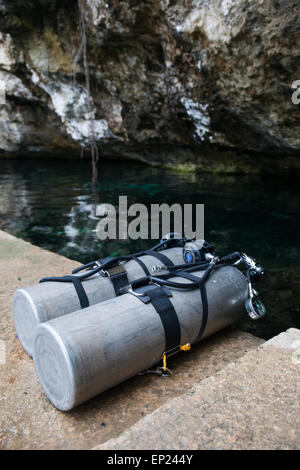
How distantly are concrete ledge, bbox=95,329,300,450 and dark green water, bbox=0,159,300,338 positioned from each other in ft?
5.12

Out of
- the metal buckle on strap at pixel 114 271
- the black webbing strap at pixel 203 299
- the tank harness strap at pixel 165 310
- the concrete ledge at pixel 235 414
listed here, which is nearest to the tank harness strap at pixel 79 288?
the metal buckle on strap at pixel 114 271

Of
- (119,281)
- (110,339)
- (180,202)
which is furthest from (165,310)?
(180,202)

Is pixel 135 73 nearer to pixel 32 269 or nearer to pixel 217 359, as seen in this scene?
pixel 32 269

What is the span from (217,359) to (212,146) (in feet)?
31.5

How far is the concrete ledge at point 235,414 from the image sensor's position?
5.59ft

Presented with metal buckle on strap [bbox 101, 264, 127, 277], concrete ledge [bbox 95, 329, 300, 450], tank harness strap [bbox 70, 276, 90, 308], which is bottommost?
concrete ledge [bbox 95, 329, 300, 450]

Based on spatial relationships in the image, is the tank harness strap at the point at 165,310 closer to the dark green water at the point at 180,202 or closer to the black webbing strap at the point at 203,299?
the black webbing strap at the point at 203,299

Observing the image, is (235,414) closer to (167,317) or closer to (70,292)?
(167,317)

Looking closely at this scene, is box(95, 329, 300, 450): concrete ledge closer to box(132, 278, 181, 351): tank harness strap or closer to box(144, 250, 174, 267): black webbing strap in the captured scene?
box(132, 278, 181, 351): tank harness strap

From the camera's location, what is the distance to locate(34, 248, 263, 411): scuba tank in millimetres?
2111

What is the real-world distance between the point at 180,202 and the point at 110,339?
24.0 feet

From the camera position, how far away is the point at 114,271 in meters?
3.00

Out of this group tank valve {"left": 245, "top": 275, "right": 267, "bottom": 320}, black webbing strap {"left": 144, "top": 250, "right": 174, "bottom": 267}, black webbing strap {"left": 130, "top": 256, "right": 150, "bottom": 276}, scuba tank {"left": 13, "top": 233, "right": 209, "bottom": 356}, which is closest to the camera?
scuba tank {"left": 13, "top": 233, "right": 209, "bottom": 356}

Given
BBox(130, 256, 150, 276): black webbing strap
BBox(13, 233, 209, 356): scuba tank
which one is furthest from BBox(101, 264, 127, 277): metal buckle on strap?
BBox(130, 256, 150, 276): black webbing strap
